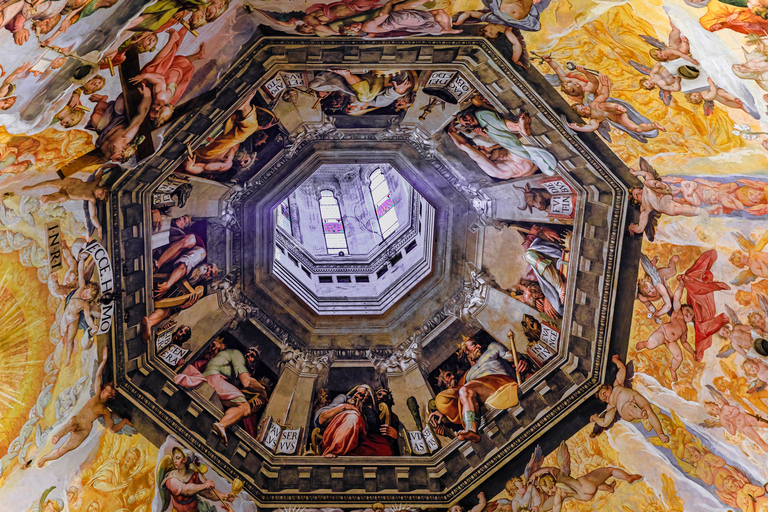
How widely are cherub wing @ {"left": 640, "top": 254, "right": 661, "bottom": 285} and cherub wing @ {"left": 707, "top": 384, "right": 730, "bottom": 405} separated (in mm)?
1846

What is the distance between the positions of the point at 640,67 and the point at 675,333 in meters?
4.48

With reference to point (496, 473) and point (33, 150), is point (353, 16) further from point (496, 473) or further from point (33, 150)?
point (496, 473)

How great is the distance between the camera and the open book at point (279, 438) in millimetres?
14102

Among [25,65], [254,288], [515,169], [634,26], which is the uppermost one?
[25,65]

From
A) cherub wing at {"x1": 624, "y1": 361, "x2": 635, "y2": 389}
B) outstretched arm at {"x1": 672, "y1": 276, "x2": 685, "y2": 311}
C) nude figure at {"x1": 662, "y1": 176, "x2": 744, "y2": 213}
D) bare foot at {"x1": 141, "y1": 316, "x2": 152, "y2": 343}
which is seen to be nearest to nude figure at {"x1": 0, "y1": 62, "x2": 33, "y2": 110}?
bare foot at {"x1": 141, "y1": 316, "x2": 152, "y2": 343}

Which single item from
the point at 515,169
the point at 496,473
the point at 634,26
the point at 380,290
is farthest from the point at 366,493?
the point at 634,26

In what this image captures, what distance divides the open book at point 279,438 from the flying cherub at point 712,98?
9.87m

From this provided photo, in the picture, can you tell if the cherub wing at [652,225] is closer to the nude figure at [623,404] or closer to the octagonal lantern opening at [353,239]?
the nude figure at [623,404]

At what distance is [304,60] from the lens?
34.5 ft

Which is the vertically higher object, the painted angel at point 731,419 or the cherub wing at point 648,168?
the cherub wing at point 648,168

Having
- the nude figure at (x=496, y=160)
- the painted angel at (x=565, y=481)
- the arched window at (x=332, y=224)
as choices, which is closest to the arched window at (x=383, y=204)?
the arched window at (x=332, y=224)

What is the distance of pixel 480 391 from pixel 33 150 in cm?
939

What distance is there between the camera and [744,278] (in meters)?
9.93

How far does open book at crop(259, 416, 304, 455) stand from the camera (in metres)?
14.1
